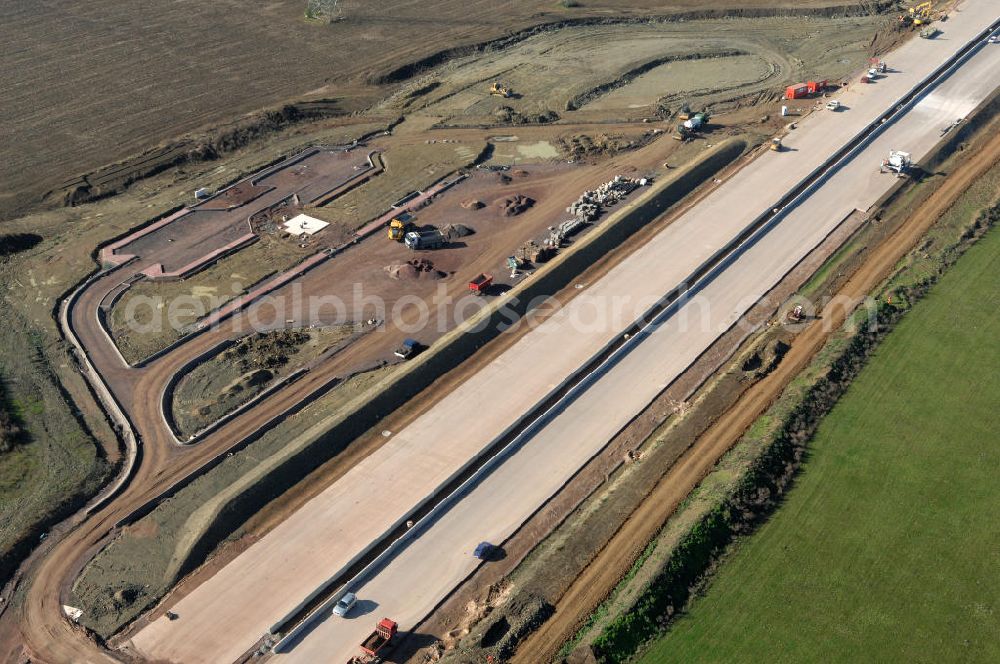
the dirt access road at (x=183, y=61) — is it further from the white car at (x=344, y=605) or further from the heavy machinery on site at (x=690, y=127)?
the white car at (x=344, y=605)

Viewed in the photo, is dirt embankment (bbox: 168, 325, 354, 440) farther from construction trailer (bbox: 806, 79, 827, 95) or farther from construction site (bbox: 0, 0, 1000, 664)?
construction trailer (bbox: 806, 79, 827, 95)

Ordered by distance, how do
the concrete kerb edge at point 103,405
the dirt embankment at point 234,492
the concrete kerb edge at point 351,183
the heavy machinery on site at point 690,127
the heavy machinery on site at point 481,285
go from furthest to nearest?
the heavy machinery on site at point 690,127 → the concrete kerb edge at point 351,183 → the heavy machinery on site at point 481,285 → the concrete kerb edge at point 103,405 → the dirt embankment at point 234,492

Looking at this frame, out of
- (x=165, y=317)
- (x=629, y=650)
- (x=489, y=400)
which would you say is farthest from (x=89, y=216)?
(x=629, y=650)

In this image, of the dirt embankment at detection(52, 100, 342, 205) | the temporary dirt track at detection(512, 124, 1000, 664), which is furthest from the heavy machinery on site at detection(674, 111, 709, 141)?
the dirt embankment at detection(52, 100, 342, 205)

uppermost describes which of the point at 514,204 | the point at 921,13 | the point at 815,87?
the point at 921,13

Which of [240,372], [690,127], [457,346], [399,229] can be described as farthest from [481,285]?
[690,127]

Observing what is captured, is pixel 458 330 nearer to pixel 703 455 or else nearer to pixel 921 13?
pixel 703 455

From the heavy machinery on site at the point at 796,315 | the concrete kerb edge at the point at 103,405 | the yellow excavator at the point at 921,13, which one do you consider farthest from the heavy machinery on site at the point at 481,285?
the yellow excavator at the point at 921,13
